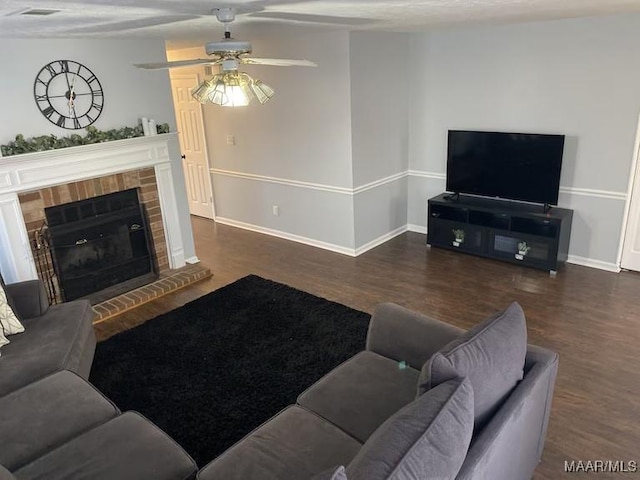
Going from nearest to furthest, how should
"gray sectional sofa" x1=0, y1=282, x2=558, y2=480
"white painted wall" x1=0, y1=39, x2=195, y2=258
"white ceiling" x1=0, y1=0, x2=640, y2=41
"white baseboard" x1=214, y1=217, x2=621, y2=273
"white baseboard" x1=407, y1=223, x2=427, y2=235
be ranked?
"gray sectional sofa" x1=0, y1=282, x2=558, y2=480 < "white ceiling" x1=0, y1=0, x2=640, y2=41 < "white painted wall" x1=0, y1=39, x2=195, y2=258 < "white baseboard" x1=214, y1=217, x2=621, y2=273 < "white baseboard" x1=407, y1=223, x2=427, y2=235

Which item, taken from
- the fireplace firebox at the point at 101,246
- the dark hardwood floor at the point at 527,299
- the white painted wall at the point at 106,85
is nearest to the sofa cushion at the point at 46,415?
the dark hardwood floor at the point at 527,299

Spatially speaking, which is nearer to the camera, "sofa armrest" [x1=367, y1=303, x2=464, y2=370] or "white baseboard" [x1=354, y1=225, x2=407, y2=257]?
"sofa armrest" [x1=367, y1=303, x2=464, y2=370]

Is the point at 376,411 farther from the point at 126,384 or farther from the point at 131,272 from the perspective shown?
the point at 131,272

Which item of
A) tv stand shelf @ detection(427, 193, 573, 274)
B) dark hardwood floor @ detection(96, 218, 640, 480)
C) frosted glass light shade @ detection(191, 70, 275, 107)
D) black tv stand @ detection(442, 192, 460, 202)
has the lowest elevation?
dark hardwood floor @ detection(96, 218, 640, 480)

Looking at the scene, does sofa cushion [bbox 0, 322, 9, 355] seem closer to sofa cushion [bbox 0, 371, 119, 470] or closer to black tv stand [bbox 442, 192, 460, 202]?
sofa cushion [bbox 0, 371, 119, 470]

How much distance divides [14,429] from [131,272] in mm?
2576

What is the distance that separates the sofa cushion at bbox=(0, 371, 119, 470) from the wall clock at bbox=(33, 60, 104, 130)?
7.58 feet

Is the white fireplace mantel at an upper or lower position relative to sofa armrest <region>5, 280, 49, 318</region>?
upper

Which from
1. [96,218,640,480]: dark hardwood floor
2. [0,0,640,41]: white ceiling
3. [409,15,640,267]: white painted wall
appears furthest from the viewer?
[409,15,640,267]: white painted wall

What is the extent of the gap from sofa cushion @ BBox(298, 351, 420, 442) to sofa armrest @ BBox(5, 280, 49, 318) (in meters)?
1.95

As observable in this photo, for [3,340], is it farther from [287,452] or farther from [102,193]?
[287,452]

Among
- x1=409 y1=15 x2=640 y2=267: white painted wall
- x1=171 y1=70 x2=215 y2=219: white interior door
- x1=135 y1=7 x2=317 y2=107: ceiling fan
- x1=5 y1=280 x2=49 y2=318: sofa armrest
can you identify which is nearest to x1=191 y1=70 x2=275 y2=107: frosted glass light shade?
x1=135 y1=7 x2=317 y2=107: ceiling fan

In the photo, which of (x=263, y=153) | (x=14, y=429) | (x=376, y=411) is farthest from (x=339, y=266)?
(x=14, y=429)

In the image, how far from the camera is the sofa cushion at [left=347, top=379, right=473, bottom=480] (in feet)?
4.71
